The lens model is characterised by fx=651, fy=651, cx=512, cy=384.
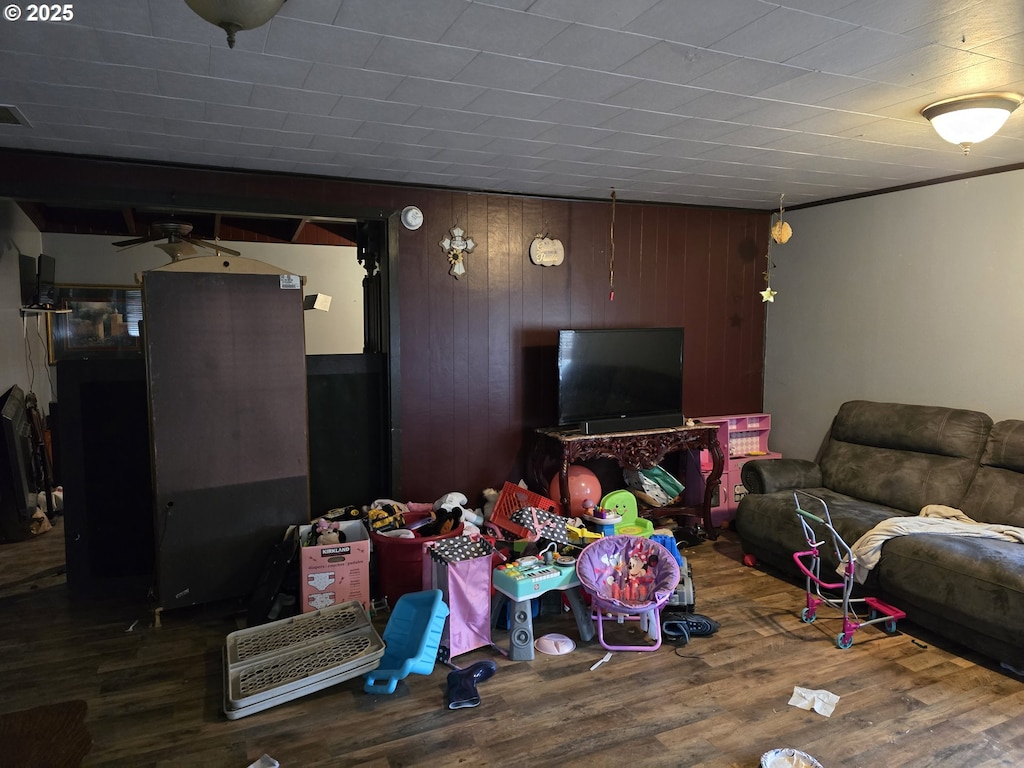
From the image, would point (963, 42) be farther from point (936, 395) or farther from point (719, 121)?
point (936, 395)

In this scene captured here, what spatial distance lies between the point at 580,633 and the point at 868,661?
4.11ft

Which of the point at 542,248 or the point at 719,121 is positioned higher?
the point at 719,121

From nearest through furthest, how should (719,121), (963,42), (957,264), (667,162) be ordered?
(963,42) → (719,121) → (667,162) → (957,264)

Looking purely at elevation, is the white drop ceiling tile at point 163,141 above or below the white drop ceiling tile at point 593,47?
above

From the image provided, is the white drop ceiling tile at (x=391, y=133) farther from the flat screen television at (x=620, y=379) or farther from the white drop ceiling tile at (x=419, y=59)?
the flat screen television at (x=620, y=379)

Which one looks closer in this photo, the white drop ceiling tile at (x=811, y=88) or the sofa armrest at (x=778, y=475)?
the white drop ceiling tile at (x=811, y=88)

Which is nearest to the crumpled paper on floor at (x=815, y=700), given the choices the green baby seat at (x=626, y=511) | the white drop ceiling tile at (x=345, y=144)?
the green baby seat at (x=626, y=511)

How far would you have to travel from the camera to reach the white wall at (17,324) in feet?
14.6

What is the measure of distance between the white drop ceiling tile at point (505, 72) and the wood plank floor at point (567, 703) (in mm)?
2326

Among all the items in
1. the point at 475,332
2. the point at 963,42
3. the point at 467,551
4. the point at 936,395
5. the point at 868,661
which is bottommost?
the point at 868,661

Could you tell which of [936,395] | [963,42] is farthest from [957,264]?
[963,42]

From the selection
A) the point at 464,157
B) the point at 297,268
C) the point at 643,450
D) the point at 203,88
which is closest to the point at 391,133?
the point at 464,157

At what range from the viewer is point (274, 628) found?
2.95 meters

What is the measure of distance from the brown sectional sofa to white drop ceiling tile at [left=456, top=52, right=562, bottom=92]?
8.78ft
